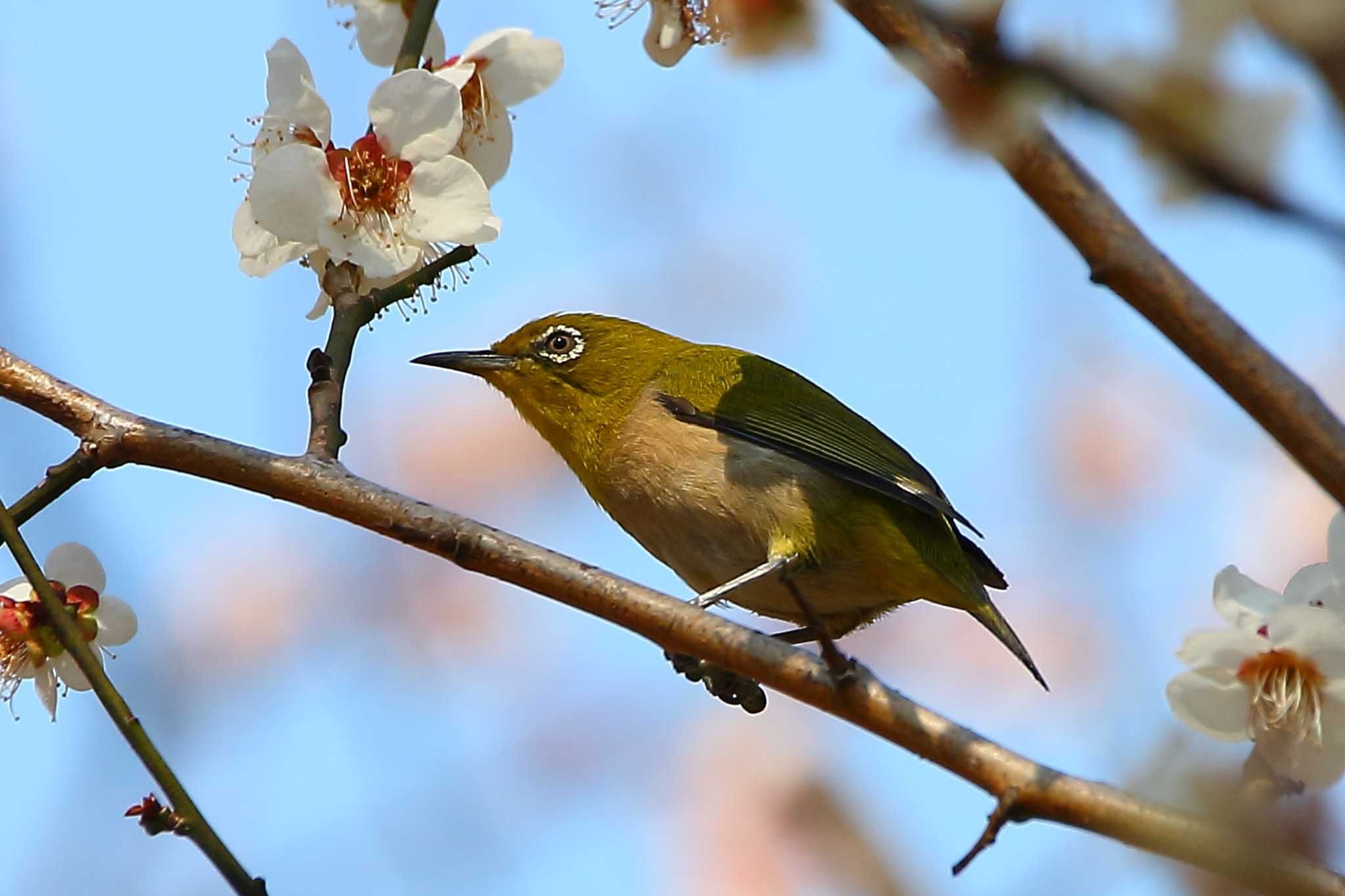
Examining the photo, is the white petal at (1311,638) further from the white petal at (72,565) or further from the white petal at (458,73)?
the white petal at (72,565)

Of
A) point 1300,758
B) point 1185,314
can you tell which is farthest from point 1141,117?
point 1300,758

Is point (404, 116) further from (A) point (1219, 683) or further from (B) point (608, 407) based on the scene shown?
(B) point (608, 407)

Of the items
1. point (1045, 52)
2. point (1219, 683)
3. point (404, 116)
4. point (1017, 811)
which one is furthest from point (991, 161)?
point (404, 116)

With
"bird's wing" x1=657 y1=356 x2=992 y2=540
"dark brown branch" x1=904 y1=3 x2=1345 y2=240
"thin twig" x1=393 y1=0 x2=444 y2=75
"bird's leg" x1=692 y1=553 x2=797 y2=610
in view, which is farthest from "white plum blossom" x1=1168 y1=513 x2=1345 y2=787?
"bird's wing" x1=657 y1=356 x2=992 y2=540

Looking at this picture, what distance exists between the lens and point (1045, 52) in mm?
1090

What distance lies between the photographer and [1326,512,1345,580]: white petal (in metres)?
2.33

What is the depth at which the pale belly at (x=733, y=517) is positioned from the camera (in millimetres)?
4559

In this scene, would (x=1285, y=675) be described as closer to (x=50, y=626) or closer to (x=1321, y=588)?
(x=1321, y=588)

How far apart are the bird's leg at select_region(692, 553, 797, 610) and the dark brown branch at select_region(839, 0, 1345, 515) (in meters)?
2.88

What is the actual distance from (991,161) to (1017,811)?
1.16 metres

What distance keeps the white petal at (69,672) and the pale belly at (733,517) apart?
2.13 metres

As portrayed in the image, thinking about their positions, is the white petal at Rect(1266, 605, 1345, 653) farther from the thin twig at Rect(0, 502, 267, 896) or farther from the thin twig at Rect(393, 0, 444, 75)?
the thin twig at Rect(393, 0, 444, 75)

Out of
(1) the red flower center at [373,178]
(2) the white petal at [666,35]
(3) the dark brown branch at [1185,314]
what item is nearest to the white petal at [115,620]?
(1) the red flower center at [373,178]

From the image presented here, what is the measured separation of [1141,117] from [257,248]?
7.95ft
